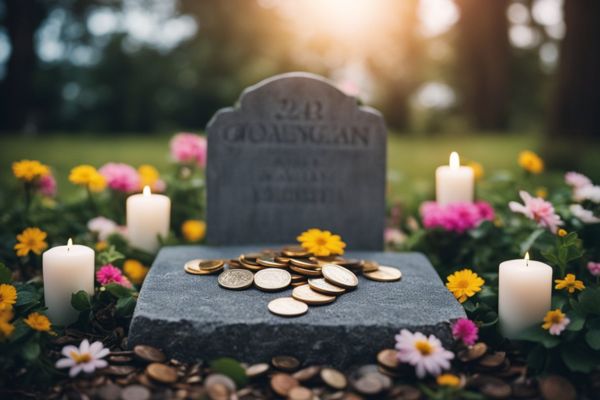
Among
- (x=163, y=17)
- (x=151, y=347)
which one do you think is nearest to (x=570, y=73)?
(x=151, y=347)

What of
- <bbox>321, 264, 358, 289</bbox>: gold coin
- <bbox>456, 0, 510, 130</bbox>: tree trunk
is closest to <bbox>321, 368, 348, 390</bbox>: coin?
<bbox>321, 264, 358, 289</bbox>: gold coin

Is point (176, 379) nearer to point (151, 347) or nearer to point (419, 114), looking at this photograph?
point (151, 347)

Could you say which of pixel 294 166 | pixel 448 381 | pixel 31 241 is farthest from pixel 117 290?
pixel 448 381

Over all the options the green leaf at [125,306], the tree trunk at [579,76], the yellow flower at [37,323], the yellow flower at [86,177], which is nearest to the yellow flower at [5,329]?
the yellow flower at [37,323]

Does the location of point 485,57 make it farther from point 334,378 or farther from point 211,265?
point 334,378

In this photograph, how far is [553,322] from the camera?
2168mm

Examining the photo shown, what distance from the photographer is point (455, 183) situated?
135 inches

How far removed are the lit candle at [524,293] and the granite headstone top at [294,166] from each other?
1245 mm

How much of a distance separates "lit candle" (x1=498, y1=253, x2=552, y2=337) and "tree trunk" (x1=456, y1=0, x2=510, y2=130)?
30.5 feet

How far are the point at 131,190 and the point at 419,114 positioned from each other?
1756cm

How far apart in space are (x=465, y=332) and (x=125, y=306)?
1434 mm

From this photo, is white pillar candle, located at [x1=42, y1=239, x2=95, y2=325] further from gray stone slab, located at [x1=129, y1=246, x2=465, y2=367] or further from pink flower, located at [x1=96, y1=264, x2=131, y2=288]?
gray stone slab, located at [x1=129, y1=246, x2=465, y2=367]

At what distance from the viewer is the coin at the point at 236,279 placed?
2.54 metres

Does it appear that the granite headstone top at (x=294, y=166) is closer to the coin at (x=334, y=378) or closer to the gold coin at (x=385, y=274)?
the gold coin at (x=385, y=274)
